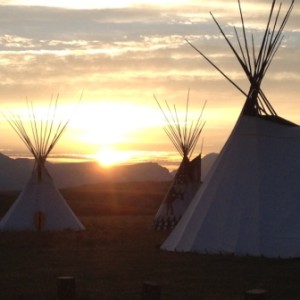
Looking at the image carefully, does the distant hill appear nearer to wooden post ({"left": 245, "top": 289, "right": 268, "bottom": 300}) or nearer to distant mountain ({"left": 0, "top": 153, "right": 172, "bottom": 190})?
distant mountain ({"left": 0, "top": 153, "right": 172, "bottom": 190})

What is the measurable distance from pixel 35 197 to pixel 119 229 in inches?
79.8

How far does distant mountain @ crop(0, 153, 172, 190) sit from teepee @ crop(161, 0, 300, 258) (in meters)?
87.7

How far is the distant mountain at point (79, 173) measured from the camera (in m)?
102

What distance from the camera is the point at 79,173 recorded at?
344 feet

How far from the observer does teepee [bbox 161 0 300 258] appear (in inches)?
454

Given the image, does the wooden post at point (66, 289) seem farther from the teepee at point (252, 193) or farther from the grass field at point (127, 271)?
the teepee at point (252, 193)

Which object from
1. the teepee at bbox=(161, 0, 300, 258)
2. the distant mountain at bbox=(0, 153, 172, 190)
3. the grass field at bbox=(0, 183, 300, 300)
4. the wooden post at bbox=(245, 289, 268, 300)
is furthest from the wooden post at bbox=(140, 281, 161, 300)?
the distant mountain at bbox=(0, 153, 172, 190)

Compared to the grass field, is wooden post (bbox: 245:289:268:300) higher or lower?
lower

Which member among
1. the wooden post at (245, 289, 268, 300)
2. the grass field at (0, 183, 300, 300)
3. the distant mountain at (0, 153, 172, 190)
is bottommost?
the wooden post at (245, 289, 268, 300)

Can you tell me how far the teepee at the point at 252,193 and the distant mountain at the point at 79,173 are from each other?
87.7 meters

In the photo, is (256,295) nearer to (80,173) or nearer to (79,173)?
(79,173)

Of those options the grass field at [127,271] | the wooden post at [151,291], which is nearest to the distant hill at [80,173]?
the grass field at [127,271]

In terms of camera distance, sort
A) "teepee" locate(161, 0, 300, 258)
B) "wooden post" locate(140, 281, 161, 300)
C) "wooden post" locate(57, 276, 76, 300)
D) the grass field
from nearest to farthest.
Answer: "wooden post" locate(140, 281, 161, 300), "wooden post" locate(57, 276, 76, 300), the grass field, "teepee" locate(161, 0, 300, 258)

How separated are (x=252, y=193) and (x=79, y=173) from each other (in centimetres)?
9355
